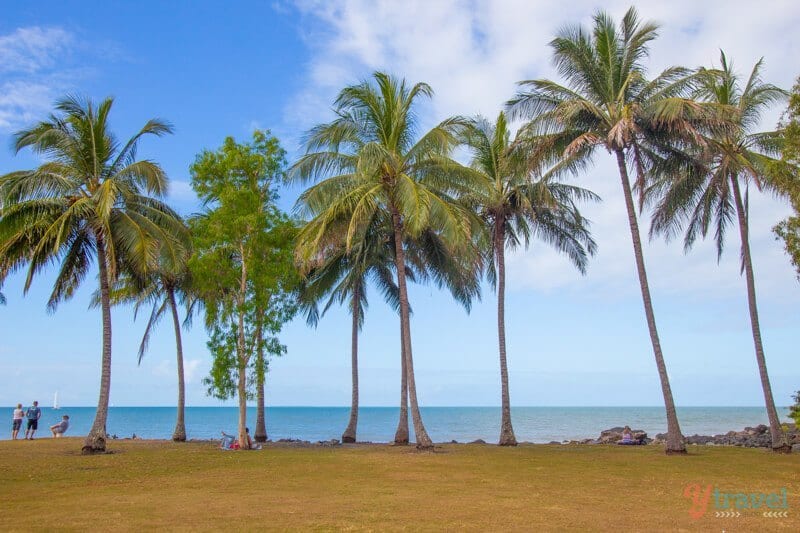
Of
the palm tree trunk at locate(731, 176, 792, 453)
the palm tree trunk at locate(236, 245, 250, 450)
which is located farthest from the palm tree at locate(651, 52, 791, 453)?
the palm tree trunk at locate(236, 245, 250, 450)

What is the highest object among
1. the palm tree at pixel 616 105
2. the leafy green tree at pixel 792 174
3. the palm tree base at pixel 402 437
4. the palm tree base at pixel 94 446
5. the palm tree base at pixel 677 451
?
the palm tree at pixel 616 105

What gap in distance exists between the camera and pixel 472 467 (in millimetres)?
14656

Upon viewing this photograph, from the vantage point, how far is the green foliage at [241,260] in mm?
19688

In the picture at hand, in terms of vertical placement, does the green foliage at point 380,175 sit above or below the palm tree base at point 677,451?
above

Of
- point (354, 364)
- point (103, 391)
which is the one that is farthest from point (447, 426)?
point (103, 391)

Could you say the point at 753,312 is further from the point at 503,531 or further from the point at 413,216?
the point at 503,531

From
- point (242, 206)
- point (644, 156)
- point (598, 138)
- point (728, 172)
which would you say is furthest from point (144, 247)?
point (728, 172)

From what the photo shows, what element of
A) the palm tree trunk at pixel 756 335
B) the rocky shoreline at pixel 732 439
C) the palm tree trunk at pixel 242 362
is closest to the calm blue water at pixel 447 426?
→ the rocky shoreline at pixel 732 439

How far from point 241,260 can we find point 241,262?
0.22 feet

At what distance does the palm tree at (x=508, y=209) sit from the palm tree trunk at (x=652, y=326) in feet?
9.22

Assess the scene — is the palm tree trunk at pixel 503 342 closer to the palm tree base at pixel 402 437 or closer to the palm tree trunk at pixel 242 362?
the palm tree base at pixel 402 437

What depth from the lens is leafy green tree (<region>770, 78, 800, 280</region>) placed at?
1347 cm

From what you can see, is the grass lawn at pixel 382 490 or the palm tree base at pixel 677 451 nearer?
the grass lawn at pixel 382 490

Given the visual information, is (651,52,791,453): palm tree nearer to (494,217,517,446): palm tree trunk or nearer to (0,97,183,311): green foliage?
(494,217,517,446): palm tree trunk
